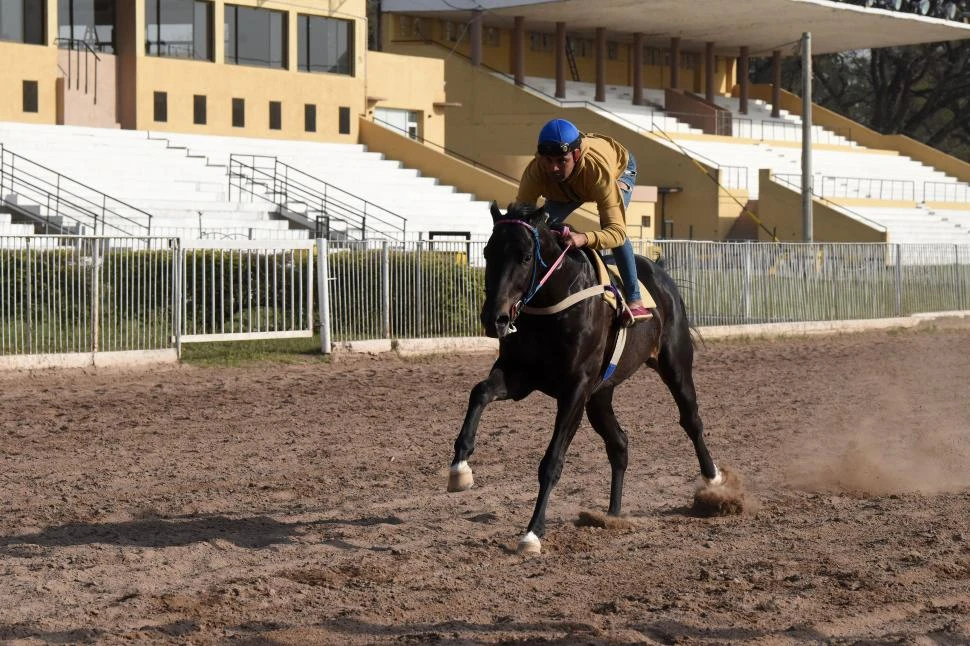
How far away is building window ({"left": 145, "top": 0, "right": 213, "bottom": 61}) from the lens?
1512 inches

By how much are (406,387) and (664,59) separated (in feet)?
158

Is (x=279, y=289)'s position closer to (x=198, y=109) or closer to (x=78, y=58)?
(x=78, y=58)

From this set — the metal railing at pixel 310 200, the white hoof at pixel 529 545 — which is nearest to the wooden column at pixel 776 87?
the metal railing at pixel 310 200

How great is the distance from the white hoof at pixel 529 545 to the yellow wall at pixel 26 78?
3025 cm

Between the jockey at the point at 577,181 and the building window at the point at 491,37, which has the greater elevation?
the building window at the point at 491,37

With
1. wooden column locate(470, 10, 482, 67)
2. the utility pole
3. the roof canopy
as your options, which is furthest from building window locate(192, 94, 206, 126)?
the utility pole

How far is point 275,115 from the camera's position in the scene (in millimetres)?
41656

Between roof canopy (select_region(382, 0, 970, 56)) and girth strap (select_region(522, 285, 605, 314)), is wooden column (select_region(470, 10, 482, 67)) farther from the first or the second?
girth strap (select_region(522, 285, 605, 314))

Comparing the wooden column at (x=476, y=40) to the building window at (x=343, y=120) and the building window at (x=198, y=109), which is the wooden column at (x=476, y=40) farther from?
the building window at (x=198, y=109)

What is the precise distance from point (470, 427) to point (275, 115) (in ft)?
115

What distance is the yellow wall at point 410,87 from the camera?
149 feet

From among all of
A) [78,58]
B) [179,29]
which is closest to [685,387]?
[78,58]

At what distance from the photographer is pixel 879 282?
30656 mm

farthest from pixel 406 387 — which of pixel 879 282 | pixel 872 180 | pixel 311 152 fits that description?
pixel 872 180
